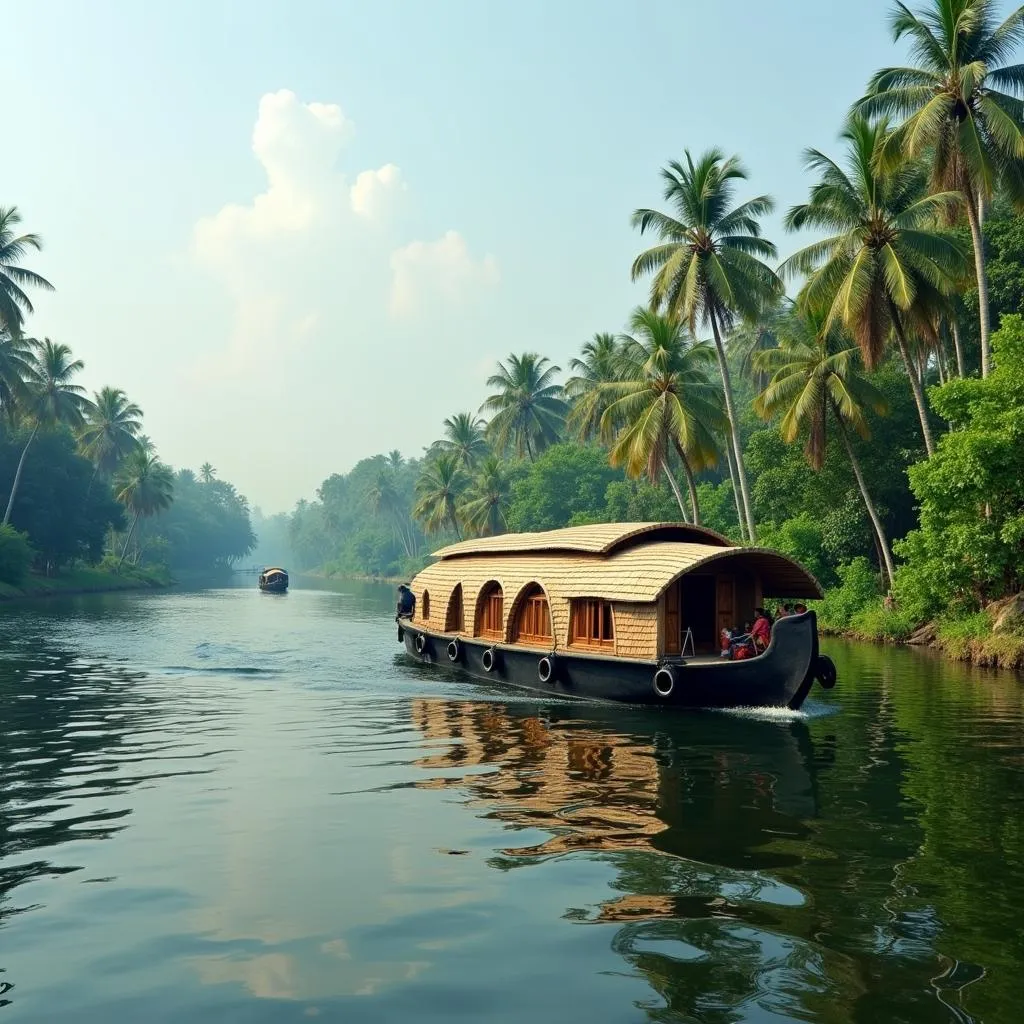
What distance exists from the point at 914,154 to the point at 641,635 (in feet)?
45.6

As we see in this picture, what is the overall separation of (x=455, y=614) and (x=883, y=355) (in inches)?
671

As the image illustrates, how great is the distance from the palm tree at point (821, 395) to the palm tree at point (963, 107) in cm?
537

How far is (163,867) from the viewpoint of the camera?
7.43 meters

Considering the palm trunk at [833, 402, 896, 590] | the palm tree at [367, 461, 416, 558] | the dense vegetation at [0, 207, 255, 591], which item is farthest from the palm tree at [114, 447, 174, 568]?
the palm trunk at [833, 402, 896, 590]

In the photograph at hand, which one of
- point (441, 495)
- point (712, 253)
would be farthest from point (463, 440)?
point (712, 253)

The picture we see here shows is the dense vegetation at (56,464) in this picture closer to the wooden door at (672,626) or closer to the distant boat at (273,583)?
the distant boat at (273,583)

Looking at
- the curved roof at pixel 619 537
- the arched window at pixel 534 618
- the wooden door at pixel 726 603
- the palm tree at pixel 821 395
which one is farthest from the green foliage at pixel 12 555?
the wooden door at pixel 726 603

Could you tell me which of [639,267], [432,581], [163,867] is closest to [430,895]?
[163,867]

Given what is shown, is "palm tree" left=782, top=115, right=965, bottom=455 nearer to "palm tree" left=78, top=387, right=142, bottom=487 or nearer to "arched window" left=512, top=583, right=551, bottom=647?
"arched window" left=512, top=583, right=551, bottom=647

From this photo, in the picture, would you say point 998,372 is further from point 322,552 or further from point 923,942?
point 322,552

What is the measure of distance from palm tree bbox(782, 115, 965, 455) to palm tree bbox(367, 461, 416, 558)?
79.2 meters

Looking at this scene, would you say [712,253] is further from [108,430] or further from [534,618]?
[108,430]

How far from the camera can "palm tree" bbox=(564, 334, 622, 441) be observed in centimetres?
4194

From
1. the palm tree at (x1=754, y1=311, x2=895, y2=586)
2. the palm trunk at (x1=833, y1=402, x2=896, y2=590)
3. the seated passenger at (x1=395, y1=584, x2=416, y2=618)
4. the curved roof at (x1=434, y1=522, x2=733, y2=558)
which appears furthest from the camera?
the palm trunk at (x1=833, y1=402, x2=896, y2=590)
